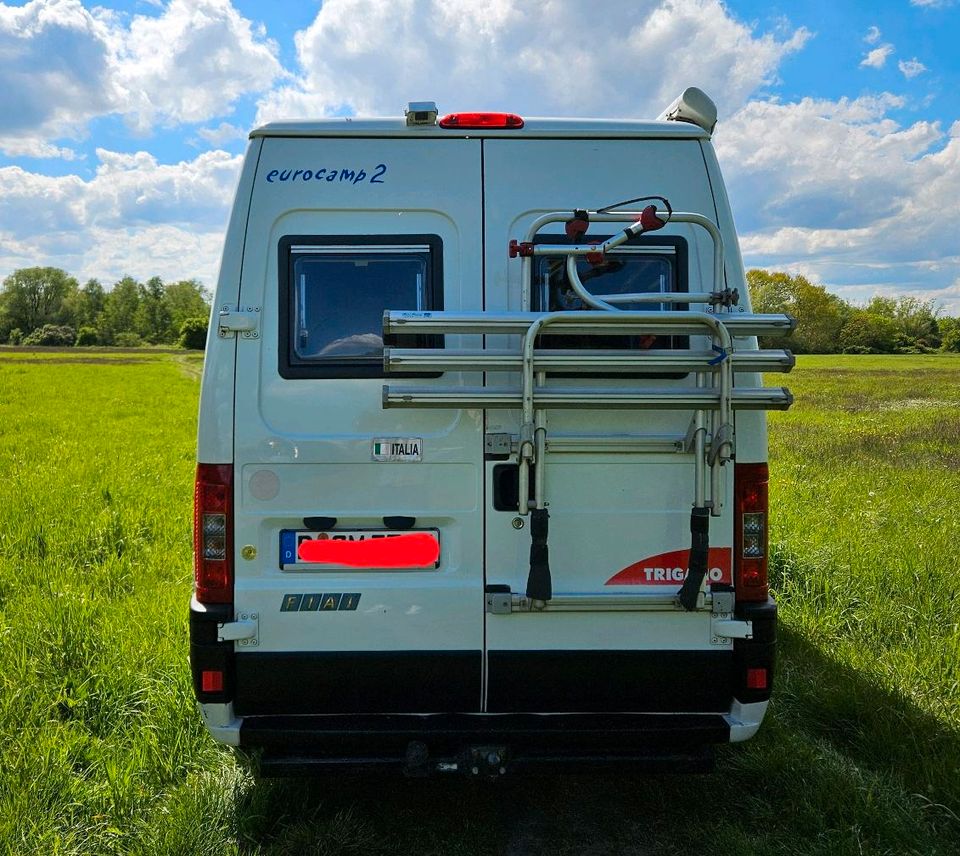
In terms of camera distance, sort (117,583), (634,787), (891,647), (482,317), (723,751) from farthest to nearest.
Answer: (117,583)
(891,647)
(723,751)
(634,787)
(482,317)

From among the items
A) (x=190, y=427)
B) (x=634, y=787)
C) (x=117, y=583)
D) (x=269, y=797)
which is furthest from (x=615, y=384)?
(x=190, y=427)

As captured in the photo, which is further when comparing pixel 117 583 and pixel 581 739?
pixel 117 583

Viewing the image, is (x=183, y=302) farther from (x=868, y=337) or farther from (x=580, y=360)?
(x=580, y=360)

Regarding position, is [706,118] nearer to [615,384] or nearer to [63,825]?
[615,384]

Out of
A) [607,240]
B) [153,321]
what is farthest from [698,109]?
[153,321]

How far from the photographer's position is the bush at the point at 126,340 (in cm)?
9962

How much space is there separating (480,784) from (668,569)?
1468 mm

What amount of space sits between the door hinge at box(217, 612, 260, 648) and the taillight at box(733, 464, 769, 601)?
188 cm

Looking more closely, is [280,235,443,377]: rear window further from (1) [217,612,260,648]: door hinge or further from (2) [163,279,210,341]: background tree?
(2) [163,279,210,341]: background tree

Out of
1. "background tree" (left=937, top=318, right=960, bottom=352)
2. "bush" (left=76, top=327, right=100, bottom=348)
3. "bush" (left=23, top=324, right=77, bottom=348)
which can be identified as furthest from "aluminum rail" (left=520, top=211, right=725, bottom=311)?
"bush" (left=23, top=324, right=77, bottom=348)

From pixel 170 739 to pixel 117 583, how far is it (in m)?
2.55

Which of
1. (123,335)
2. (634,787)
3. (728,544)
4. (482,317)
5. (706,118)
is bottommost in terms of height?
Result: (634,787)

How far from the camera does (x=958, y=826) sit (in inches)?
133

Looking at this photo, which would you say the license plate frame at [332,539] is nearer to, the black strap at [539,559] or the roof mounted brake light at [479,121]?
the black strap at [539,559]
